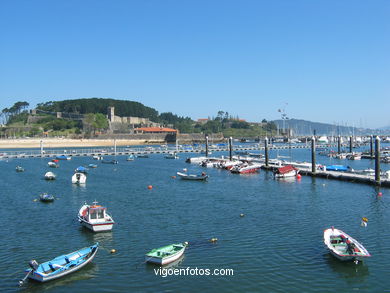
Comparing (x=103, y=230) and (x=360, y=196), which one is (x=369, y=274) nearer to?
(x=103, y=230)

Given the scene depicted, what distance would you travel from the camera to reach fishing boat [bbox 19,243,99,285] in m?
23.6

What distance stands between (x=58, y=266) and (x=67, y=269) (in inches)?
22.5

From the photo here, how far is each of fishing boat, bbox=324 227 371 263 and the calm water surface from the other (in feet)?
2.01

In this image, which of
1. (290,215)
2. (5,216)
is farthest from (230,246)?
(5,216)

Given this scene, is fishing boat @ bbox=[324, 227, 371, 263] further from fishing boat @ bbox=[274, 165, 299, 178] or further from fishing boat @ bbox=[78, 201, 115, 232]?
fishing boat @ bbox=[274, 165, 299, 178]

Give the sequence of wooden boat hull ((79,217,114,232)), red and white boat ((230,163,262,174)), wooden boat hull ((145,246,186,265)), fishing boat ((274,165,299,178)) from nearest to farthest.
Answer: wooden boat hull ((145,246,186,265)), wooden boat hull ((79,217,114,232)), fishing boat ((274,165,299,178)), red and white boat ((230,163,262,174))

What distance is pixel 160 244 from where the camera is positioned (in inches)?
1172

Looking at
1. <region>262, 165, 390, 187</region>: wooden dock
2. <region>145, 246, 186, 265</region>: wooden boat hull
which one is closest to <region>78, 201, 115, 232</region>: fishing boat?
<region>145, 246, 186, 265</region>: wooden boat hull

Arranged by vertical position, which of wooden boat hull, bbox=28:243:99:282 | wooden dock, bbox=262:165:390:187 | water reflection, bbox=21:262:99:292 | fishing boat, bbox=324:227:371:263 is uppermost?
wooden dock, bbox=262:165:390:187

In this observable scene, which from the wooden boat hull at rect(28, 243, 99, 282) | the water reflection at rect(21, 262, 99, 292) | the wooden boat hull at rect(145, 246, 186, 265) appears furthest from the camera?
the wooden boat hull at rect(145, 246, 186, 265)

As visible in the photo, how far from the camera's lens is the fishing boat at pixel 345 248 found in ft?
85.3

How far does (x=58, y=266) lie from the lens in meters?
24.3

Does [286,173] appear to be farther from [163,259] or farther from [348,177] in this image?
[163,259]

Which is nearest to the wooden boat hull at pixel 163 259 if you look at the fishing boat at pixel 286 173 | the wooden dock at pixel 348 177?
the wooden dock at pixel 348 177
